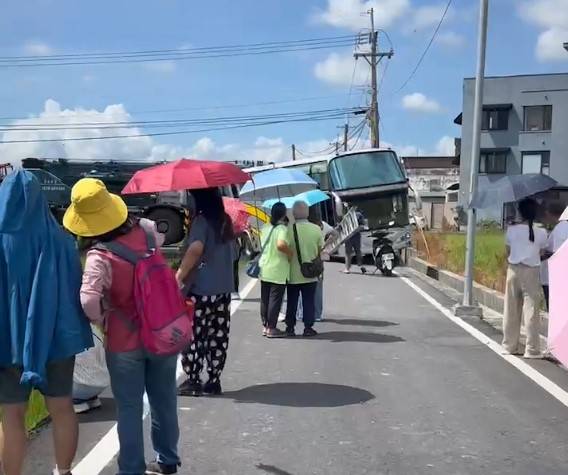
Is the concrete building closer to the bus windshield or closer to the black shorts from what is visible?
the bus windshield

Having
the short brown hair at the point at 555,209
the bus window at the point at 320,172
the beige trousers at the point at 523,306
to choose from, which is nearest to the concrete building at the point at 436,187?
the bus window at the point at 320,172

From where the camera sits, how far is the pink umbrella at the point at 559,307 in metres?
3.66

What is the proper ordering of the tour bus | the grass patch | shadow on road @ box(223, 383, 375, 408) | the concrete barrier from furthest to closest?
the tour bus < the grass patch < the concrete barrier < shadow on road @ box(223, 383, 375, 408)

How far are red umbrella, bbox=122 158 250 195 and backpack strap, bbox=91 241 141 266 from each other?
1.77m

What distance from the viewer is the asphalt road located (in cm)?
479

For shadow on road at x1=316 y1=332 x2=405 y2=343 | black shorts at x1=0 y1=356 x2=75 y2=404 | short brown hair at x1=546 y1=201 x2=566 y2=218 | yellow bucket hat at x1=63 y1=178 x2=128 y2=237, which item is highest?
short brown hair at x1=546 y1=201 x2=566 y2=218

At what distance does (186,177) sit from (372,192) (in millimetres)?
16517

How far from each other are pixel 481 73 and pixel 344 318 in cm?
434

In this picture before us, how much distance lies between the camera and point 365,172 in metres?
22.2

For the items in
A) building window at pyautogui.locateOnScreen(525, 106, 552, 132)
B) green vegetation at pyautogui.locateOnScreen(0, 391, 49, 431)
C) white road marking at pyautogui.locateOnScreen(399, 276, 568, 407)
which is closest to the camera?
green vegetation at pyautogui.locateOnScreen(0, 391, 49, 431)

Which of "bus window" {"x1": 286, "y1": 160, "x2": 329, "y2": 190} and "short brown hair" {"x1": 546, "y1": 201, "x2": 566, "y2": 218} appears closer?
"short brown hair" {"x1": 546, "y1": 201, "x2": 566, "y2": 218}

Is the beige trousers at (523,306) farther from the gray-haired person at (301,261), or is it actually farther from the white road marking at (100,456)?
the white road marking at (100,456)

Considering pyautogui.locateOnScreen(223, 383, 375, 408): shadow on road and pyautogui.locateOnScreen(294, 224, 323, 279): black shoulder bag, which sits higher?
pyautogui.locateOnScreen(294, 224, 323, 279): black shoulder bag

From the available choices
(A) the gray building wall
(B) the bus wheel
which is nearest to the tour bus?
(B) the bus wheel
